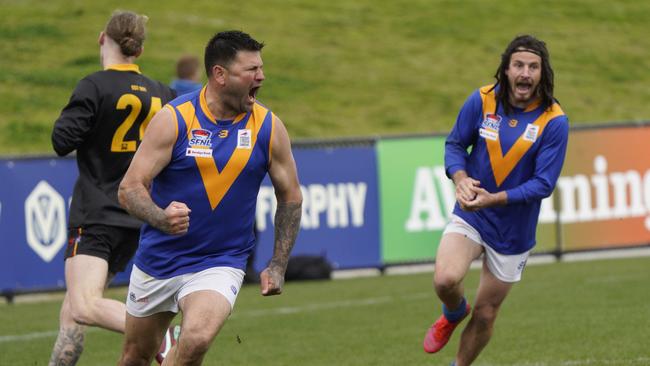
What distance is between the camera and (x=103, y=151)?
28.2 feet

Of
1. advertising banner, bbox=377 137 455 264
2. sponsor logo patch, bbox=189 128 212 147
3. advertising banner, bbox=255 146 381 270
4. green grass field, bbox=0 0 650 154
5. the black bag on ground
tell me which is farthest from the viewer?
green grass field, bbox=0 0 650 154

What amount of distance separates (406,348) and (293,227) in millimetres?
3928

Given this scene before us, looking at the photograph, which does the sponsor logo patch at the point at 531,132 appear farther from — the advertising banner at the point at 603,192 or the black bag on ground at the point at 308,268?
the advertising banner at the point at 603,192

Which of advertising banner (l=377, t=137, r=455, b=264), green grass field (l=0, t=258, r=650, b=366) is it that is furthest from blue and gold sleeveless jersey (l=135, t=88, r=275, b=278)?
advertising banner (l=377, t=137, r=455, b=264)

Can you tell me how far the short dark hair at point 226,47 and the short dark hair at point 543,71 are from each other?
2097mm

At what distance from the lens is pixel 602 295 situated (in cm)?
1401

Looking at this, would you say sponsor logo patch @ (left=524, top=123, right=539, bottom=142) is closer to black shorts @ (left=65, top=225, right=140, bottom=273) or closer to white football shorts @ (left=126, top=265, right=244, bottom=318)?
white football shorts @ (left=126, top=265, right=244, bottom=318)

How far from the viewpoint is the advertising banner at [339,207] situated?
55.6ft

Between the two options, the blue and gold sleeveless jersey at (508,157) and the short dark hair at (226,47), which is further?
the blue and gold sleeveless jersey at (508,157)

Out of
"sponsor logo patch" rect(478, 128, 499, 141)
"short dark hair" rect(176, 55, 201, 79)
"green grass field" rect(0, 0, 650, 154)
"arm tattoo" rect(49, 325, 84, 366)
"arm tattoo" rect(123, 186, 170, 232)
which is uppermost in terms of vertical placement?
"arm tattoo" rect(123, 186, 170, 232)

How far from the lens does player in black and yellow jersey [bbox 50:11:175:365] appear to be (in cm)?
848

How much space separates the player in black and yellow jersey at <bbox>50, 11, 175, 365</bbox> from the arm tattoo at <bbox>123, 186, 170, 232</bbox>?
1.53 metres

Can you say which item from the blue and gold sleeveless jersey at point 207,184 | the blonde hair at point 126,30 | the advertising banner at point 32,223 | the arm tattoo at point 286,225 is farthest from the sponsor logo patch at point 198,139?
the advertising banner at point 32,223

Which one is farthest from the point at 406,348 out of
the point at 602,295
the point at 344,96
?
the point at 344,96
